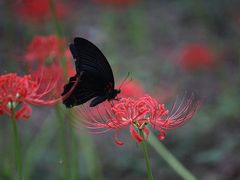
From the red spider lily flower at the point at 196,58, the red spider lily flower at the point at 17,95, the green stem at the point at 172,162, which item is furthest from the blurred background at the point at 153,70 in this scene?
the red spider lily flower at the point at 17,95

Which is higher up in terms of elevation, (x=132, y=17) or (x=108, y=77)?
(x=132, y=17)

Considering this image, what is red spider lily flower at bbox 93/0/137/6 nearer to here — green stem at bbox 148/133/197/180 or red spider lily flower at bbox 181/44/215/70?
red spider lily flower at bbox 181/44/215/70

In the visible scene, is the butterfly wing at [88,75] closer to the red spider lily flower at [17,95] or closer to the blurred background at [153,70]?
the red spider lily flower at [17,95]

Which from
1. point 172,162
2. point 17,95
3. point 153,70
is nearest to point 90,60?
point 17,95

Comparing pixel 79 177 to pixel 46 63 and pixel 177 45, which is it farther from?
pixel 177 45

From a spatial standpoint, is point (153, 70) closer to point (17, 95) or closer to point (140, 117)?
point (17, 95)

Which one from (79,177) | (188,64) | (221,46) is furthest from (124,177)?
(221,46)

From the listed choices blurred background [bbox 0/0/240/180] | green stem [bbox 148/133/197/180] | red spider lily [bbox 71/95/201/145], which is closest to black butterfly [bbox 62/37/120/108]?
red spider lily [bbox 71/95/201/145]
